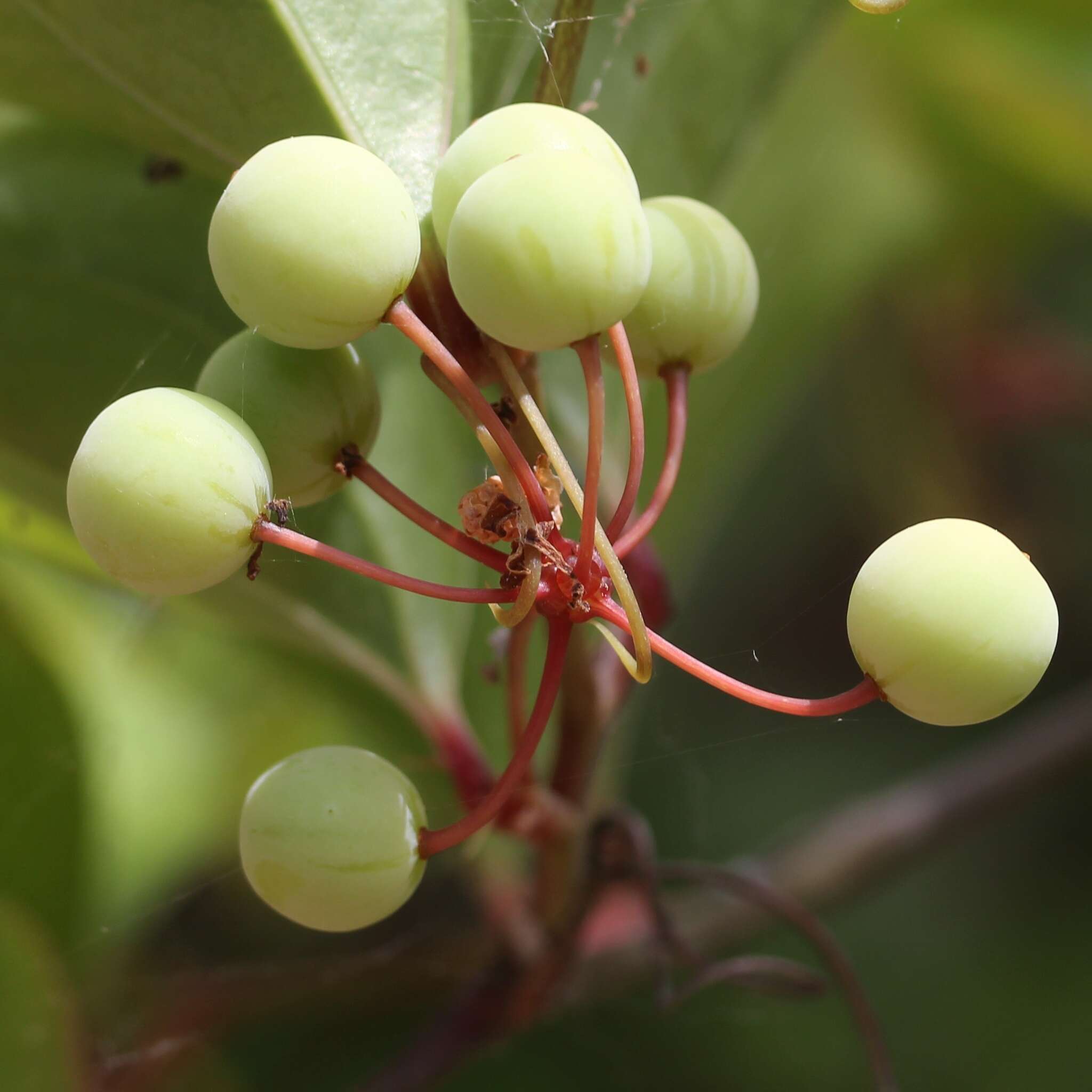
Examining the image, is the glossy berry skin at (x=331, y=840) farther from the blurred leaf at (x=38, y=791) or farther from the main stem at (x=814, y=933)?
the blurred leaf at (x=38, y=791)

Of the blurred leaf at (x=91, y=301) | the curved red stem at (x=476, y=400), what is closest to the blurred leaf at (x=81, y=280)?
the blurred leaf at (x=91, y=301)

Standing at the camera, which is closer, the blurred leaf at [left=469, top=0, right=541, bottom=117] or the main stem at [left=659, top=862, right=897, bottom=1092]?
the blurred leaf at [left=469, top=0, right=541, bottom=117]

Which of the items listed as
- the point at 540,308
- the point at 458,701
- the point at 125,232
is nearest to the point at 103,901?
the point at 458,701

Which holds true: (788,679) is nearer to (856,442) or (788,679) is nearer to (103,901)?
(856,442)

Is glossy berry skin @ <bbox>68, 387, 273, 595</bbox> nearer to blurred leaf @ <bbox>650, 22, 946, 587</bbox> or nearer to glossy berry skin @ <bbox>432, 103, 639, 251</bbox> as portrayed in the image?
glossy berry skin @ <bbox>432, 103, 639, 251</bbox>

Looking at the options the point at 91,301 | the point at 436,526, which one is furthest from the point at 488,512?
the point at 91,301

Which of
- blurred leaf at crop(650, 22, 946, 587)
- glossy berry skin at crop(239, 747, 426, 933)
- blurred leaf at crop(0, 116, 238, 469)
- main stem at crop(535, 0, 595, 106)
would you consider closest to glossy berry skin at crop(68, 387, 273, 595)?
glossy berry skin at crop(239, 747, 426, 933)
